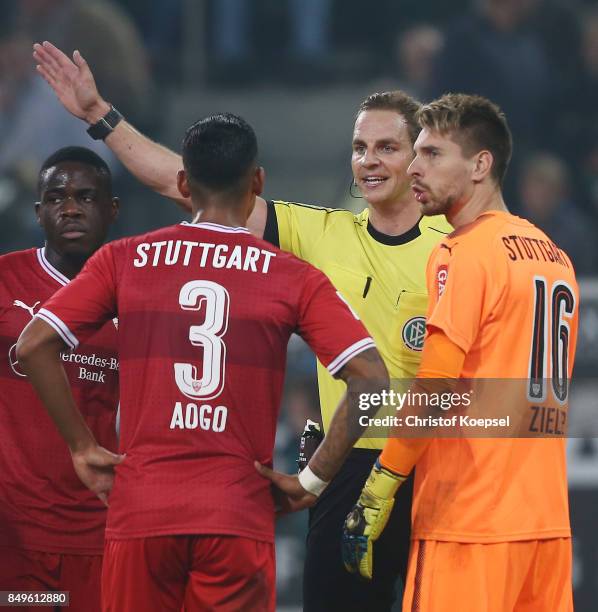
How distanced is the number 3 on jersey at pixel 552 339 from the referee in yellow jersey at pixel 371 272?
617 millimetres

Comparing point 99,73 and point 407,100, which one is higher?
point 99,73

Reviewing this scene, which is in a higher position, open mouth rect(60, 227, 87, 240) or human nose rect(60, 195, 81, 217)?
human nose rect(60, 195, 81, 217)

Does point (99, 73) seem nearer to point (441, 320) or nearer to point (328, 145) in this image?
point (328, 145)

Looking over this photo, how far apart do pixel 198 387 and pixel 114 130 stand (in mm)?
1778

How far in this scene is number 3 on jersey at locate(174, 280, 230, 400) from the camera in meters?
3.49

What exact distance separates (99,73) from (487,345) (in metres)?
6.12

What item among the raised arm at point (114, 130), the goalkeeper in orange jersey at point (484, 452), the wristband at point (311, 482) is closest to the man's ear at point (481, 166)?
the goalkeeper in orange jersey at point (484, 452)

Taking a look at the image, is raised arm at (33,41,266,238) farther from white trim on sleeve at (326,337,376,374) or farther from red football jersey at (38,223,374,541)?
white trim on sleeve at (326,337,376,374)

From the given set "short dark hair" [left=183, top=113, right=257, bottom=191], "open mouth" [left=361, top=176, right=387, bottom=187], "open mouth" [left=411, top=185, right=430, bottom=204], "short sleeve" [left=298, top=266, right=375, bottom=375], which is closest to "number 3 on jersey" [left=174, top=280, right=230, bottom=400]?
"short sleeve" [left=298, top=266, right=375, bottom=375]

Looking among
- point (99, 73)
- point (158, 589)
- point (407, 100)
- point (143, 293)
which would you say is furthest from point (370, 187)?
point (99, 73)

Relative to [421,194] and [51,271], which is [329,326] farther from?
[51,271]

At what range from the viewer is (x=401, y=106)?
4.68 meters

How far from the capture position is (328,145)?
396 inches

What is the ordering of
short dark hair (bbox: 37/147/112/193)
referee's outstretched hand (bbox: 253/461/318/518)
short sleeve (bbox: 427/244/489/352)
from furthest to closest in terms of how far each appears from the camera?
short dark hair (bbox: 37/147/112/193), short sleeve (bbox: 427/244/489/352), referee's outstretched hand (bbox: 253/461/318/518)
